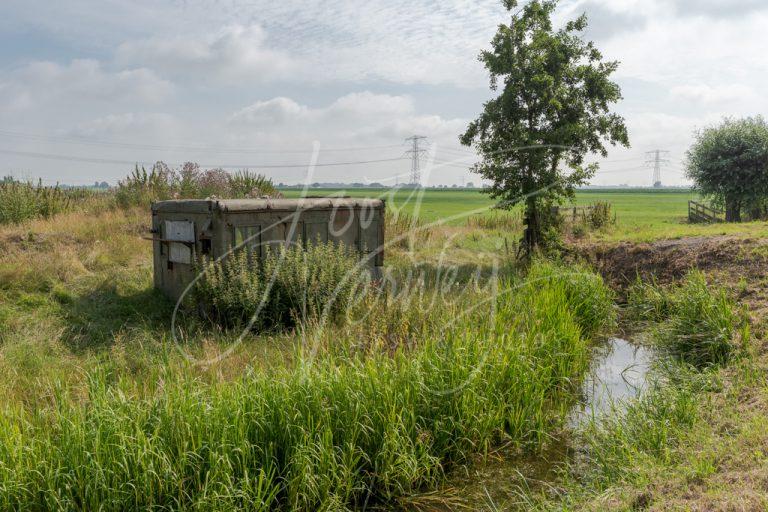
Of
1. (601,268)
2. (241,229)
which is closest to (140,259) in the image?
(241,229)

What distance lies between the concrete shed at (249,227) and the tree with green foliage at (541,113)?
14.6 feet

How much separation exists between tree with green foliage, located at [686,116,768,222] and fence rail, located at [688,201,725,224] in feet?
5.26

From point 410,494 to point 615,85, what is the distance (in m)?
13.2

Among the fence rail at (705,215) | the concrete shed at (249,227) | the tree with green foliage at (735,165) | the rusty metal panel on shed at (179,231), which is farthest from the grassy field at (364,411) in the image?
the fence rail at (705,215)

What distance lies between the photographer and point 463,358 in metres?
6.13

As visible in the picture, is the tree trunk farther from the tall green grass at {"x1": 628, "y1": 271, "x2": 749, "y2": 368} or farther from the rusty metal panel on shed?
the rusty metal panel on shed

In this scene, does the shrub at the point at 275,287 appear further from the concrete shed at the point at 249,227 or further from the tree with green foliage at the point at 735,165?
the tree with green foliage at the point at 735,165

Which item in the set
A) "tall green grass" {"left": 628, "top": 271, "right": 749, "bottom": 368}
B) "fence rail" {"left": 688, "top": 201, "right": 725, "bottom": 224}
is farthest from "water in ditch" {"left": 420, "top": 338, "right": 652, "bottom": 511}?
"fence rail" {"left": 688, "top": 201, "right": 725, "bottom": 224}

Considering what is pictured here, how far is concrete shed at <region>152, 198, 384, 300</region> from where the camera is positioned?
9641mm

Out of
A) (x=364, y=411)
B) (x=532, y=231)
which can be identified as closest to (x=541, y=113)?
(x=532, y=231)

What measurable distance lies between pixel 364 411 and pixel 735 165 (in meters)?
26.3

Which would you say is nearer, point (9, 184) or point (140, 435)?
point (140, 435)

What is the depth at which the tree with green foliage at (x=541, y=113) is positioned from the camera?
1427 centimetres

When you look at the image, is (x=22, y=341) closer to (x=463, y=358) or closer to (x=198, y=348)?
(x=198, y=348)
